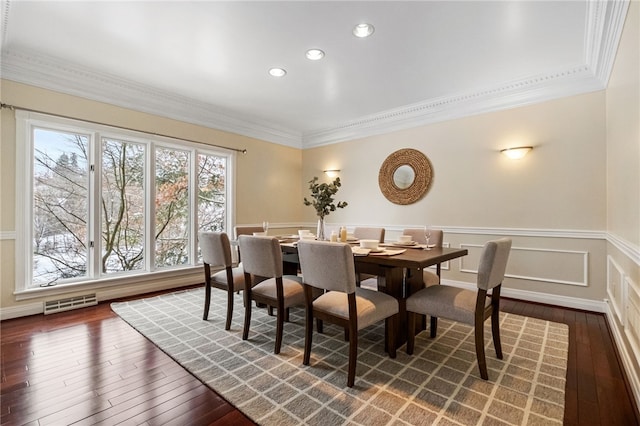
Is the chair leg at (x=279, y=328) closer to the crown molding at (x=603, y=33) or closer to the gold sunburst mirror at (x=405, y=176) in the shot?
the gold sunburst mirror at (x=405, y=176)

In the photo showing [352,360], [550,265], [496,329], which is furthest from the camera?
[550,265]

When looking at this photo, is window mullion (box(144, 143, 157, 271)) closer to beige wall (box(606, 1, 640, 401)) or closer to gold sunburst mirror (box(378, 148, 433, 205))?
gold sunburst mirror (box(378, 148, 433, 205))

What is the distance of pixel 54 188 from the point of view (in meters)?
3.27

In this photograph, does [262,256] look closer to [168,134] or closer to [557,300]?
[168,134]

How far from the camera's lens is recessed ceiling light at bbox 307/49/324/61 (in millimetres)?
2846

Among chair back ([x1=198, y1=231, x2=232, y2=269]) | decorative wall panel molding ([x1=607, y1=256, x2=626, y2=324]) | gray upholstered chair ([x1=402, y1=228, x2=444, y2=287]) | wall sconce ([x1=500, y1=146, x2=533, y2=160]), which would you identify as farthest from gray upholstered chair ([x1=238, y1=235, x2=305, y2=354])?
wall sconce ([x1=500, y1=146, x2=533, y2=160])

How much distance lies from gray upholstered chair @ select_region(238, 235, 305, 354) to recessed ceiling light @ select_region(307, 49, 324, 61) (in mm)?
1883

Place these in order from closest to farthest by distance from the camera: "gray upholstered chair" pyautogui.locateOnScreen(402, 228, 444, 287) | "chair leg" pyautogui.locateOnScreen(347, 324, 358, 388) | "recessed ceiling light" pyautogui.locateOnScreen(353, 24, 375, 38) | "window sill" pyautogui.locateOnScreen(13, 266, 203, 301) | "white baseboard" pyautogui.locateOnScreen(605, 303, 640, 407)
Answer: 1. "white baseboard" pyautogui.locateOnScreen(605, 303, 640, 407)
2. "chair leg" pyautogui.locateOnScreen(347, 324, 358, 388)
3. "recessed ceiling light" pyautogui.locateOnScreen(353, 24, 375, 38)
4. "gray upholstered chair" pyautogui.locateOnScreen(402, 228, 444, 287)
5. "window sill" pyautogui.locateOnScreen(13, 266, 203, 301)

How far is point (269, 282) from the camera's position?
99.1 inches

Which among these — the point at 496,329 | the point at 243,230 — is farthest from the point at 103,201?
the point at 496,329

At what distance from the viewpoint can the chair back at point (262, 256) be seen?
224 cm

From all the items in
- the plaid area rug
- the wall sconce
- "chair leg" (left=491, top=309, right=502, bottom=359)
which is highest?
the wall sconce

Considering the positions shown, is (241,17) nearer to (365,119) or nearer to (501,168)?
(365,119)

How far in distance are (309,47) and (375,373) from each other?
2.81 metres
